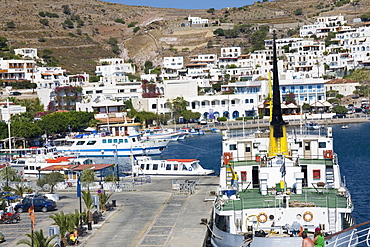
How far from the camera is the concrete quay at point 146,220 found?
32375mm

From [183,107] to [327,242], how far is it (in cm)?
10368

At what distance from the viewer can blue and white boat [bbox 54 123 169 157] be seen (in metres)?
88.9

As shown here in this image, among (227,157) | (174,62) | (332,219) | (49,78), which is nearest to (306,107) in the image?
(49,78)

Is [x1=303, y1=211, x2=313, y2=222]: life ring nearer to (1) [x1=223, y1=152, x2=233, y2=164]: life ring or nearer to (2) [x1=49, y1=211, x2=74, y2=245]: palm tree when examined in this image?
(1) [x1=223, y1=152, x2=233, y2=164]: life ring

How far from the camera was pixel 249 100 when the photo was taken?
5192 inches

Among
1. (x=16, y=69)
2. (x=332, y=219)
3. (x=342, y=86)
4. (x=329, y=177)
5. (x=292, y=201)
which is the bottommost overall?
(x=332, y=219)

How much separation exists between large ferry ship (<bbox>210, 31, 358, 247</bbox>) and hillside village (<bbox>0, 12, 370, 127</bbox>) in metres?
74.6

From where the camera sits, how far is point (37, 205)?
4119cm

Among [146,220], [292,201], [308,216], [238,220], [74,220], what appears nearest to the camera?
[308,216]

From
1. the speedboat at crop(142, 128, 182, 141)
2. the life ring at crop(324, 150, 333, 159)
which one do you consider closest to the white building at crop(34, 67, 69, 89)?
the speedboat at crop(142, 128, 182, 141)

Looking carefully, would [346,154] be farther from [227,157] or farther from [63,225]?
[63,225]

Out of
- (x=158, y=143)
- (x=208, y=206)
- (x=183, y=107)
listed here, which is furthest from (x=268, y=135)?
(x=183, y=107)

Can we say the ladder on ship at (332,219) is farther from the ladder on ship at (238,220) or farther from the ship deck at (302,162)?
the ship deck at (302,162)

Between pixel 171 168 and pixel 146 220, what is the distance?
2383 centimetres
